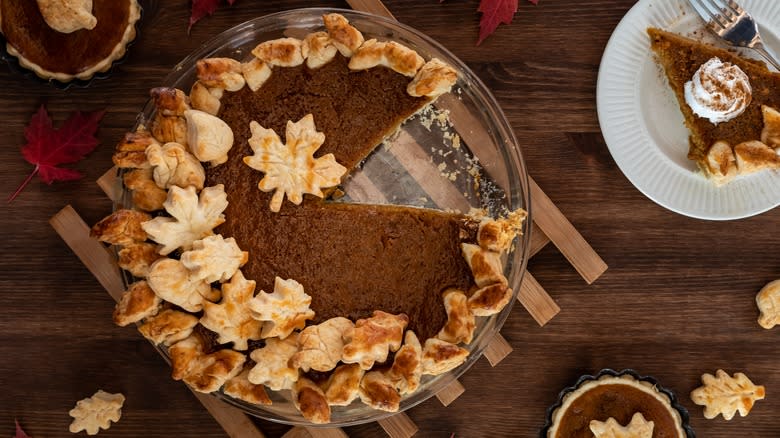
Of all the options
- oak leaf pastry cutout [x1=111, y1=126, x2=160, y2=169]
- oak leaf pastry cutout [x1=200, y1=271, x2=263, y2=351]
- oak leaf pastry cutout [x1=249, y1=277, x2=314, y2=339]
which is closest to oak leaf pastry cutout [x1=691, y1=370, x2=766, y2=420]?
oak leaf pastry cutout [x1=249, y1=277, x2=314, y2=339]

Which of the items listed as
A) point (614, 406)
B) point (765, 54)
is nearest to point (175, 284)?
point (614, 406)

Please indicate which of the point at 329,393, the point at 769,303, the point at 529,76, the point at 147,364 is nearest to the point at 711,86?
the point at 529,76

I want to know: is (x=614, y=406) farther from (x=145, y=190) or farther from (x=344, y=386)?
(x=145, y=190)

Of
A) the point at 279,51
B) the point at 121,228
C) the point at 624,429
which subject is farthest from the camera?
the point at 624,429

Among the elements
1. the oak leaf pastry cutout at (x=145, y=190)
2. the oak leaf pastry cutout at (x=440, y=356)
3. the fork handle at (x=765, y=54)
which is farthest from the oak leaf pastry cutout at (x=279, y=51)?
the fork handle at (x=765, y=54)

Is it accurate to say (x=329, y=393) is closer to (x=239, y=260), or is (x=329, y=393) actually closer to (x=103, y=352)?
(x=239, y=260)

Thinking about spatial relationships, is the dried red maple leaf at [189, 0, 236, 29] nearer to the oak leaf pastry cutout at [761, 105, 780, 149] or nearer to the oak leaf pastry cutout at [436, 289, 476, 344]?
the oak leaf pastry cutout at [436, 289, 476, 344]
